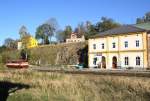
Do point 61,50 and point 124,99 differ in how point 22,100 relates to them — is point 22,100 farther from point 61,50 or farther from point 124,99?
point 61,50

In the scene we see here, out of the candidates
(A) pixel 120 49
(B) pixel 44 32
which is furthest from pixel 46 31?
(A) pixel 120 49

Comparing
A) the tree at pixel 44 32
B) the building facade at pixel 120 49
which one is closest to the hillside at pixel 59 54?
the building facade at pixel 120 49

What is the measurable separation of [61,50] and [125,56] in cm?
2965

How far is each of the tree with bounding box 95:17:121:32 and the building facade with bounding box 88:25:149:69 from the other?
32310mm

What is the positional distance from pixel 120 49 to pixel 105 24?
40.2 metres

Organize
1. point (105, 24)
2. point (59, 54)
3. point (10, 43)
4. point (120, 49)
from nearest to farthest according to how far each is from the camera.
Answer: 1. point (120, 49)
2. point (59, 54)
3. point (105, 24)
4. point (10, 43)

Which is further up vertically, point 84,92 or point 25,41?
point 25,41

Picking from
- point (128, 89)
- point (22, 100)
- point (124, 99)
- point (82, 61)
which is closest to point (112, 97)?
point (124, 99)

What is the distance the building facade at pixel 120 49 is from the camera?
6759 centimetres

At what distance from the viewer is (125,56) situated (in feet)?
234

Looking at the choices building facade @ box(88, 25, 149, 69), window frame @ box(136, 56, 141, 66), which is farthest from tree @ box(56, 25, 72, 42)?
window frame @ box(136, 56, 141, 66)

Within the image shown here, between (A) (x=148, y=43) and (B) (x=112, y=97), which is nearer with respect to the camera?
(B) (x=112, y=97)

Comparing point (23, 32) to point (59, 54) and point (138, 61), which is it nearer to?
point (59, 54)

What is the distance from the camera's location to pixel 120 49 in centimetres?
7281
